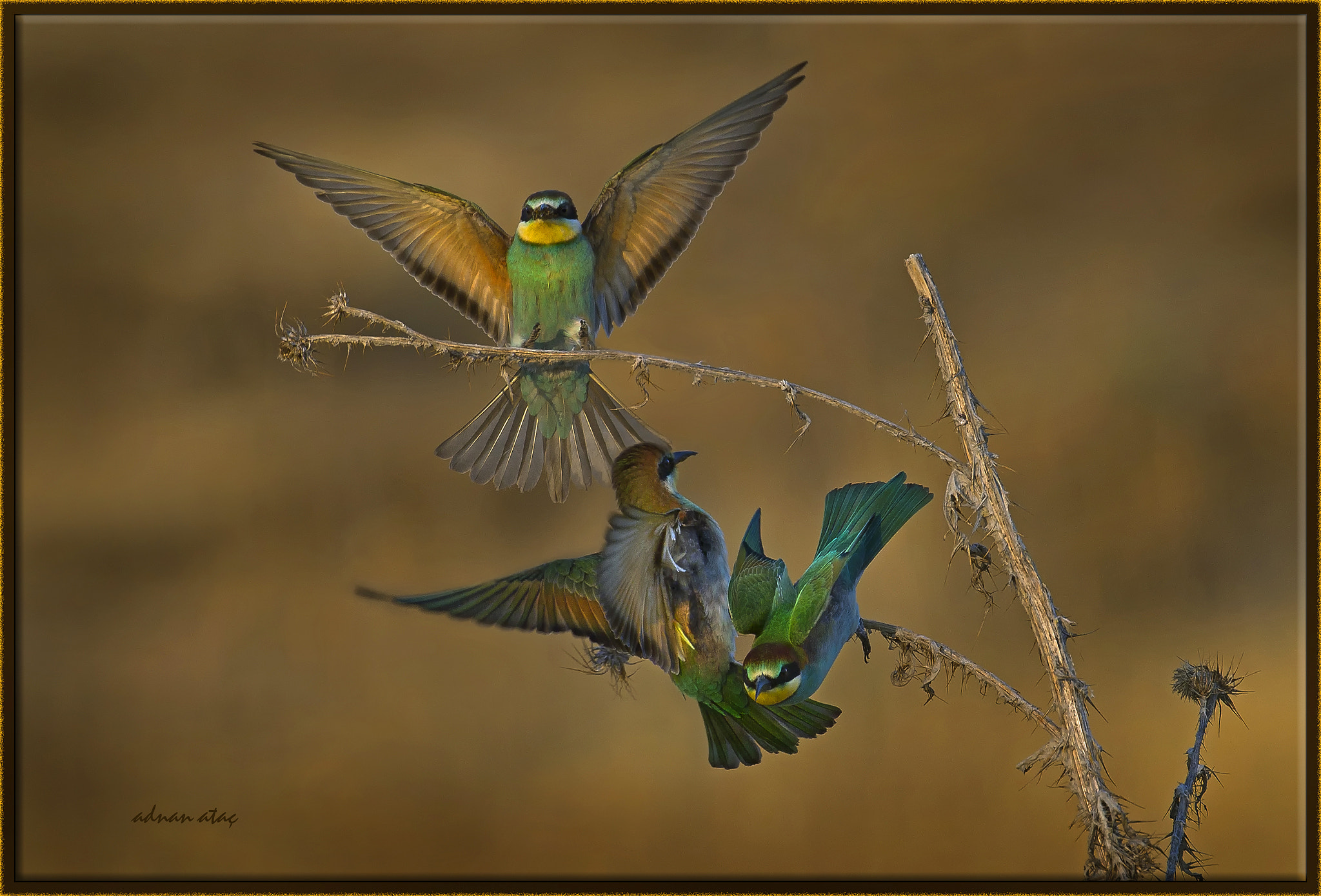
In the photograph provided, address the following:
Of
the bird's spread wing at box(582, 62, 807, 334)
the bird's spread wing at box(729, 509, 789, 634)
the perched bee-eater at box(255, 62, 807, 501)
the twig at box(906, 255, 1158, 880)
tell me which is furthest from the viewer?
the perched bee-eater at box(255, 62, 807, 501)

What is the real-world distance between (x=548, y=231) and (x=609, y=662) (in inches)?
40.0

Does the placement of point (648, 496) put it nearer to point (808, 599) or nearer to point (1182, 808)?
point (808, 599)

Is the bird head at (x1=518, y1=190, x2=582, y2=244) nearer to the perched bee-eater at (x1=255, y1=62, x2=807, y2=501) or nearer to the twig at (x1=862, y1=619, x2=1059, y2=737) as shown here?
the perched bee-eater at (x1=255, y1=62, x2=807, y2=501)

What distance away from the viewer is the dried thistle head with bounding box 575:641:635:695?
1.28 metres

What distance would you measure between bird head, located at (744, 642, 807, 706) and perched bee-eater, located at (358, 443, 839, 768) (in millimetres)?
55

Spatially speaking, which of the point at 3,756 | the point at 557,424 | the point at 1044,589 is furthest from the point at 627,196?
the point at 3,756

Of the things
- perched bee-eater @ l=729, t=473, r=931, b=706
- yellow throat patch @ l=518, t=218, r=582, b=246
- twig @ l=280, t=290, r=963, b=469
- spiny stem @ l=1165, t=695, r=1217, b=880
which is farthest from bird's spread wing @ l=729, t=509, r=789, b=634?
yellow throat patch @ l=518, t=218, r=582, b=246

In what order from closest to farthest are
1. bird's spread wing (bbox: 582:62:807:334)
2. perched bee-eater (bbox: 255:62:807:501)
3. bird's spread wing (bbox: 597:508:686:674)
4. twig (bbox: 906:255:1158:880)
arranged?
1. twig (bbox: 906:255:1158:880)
2. bird's spread wing (bbox: 597:508:686:674)
3. bird's spread wing (bbox: 582:62:807:334)
4. perched bee-eater (bbox: 255:62:807:501)

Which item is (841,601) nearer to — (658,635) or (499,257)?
(658,635)

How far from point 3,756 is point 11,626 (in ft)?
0.87

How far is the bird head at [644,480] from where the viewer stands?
47.4 inches

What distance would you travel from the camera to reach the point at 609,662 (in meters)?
1.31

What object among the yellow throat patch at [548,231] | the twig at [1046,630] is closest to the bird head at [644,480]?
the twig at [1046,630]

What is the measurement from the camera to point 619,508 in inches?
45.6
